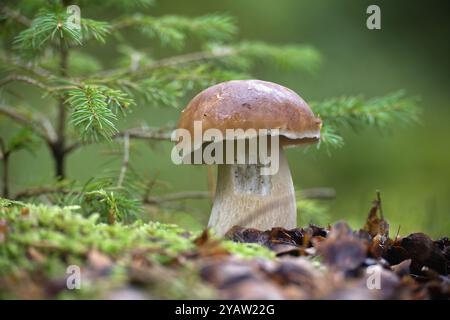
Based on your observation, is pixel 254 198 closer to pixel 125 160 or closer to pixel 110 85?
pixel 125 160

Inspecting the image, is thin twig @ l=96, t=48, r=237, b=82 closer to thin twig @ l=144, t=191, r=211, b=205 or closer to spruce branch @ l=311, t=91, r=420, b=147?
thin twig @ l=144, t=191, r=211, b=205

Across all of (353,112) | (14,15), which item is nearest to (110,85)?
(14,15)

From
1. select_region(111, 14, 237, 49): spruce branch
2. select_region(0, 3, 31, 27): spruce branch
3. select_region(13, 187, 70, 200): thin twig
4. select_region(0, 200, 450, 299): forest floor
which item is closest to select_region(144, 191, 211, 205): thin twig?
select_region(13, 187, 70, 200): thin twig

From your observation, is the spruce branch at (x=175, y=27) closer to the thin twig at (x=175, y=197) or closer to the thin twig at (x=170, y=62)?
the thin twig at (x=170, y=62)

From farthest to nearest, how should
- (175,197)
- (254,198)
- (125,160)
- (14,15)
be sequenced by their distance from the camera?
1. (175,197)
2. (14,15)
3. (125,160)
4. (254,198)

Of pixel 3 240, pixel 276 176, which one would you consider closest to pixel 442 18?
pixel 276 176

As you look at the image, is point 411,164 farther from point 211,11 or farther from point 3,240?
point 3,240
